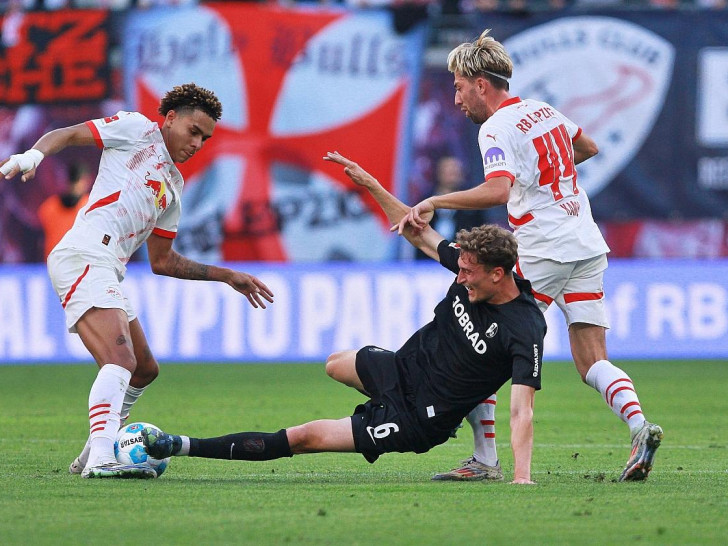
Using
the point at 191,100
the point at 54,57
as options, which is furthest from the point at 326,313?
the point at 191,100

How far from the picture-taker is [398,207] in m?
6.83

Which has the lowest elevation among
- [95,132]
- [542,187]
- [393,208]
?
[393,208]

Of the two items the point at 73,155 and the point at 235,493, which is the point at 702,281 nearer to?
the point at 73,155

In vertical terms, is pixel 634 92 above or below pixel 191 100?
above

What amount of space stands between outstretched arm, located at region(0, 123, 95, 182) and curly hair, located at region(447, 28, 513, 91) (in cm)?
205

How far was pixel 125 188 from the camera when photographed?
23.3 ft

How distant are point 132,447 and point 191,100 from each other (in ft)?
6.48

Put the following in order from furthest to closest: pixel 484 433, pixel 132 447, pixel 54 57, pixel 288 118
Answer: pixel 54 57, pixel 288 118, pixel 484 433, pixel 132 447

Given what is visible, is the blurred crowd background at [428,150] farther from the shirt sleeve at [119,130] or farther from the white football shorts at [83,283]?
the white football shorts at [83,283]

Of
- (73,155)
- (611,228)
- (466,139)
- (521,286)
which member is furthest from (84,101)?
(521,286)

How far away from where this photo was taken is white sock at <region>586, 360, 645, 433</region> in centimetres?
679

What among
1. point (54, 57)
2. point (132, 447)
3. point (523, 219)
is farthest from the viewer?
point (54, 57)

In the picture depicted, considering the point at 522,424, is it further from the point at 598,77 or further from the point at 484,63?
the point at 598,77

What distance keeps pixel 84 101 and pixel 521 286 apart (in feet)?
39.2
